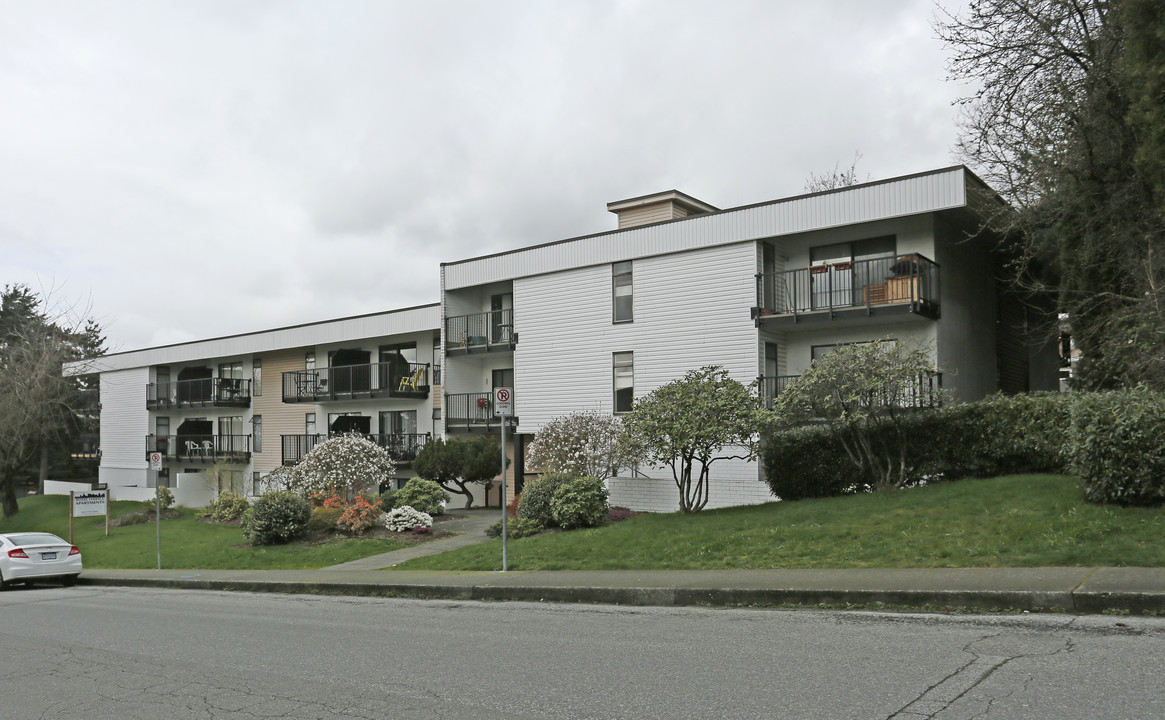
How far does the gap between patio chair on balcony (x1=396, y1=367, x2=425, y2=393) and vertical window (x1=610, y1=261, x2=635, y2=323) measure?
1063cm

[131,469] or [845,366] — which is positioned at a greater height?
[845,366]

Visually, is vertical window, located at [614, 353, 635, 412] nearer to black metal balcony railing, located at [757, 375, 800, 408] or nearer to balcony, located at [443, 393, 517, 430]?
black metal balcony railing, located at [757, 375, 800, 408]

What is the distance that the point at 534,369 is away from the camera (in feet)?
92.6

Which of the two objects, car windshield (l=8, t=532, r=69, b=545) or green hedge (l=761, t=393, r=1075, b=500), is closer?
green hedge (l=761, t=393, r=1075, b=500)

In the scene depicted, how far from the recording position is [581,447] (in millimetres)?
22844

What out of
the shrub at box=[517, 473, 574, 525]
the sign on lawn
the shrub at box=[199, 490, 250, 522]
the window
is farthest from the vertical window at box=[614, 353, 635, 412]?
the sign on lawn

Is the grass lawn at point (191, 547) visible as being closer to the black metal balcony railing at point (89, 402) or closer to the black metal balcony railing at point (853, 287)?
the black metal balcony railing at point (89, 402)

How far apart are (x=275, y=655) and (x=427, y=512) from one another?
1549 centimetres

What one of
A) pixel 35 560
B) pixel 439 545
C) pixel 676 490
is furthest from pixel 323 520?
pixel 676 490

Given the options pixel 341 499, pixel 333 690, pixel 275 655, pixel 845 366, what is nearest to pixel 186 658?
pixel 275 655

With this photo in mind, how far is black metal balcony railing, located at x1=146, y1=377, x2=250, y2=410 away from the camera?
138 feet

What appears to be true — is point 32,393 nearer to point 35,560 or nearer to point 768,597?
point 35,560

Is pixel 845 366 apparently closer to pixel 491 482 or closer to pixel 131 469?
pixel 491 482

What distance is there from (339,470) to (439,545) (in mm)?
7696
